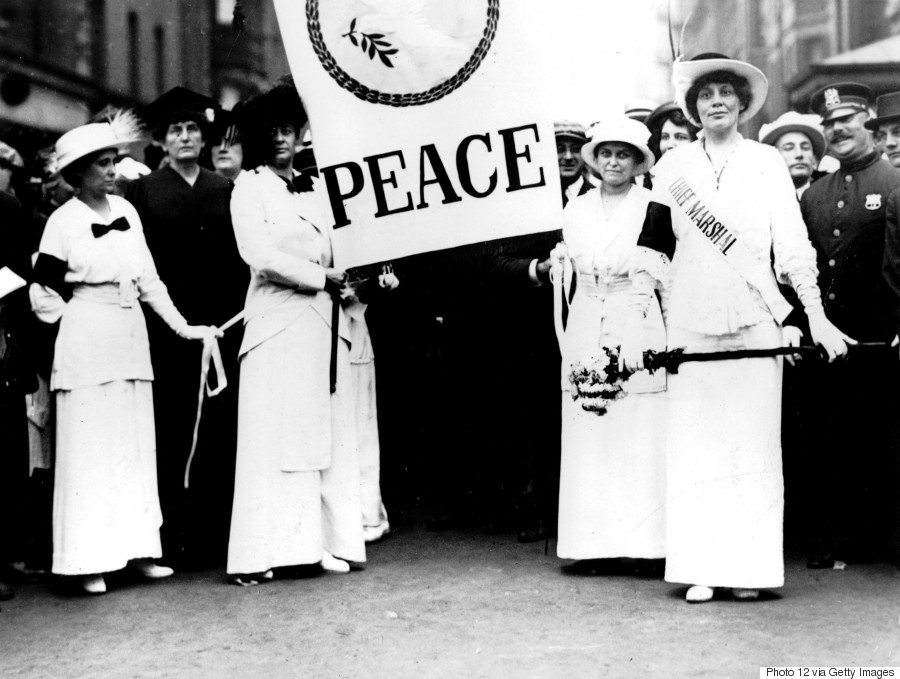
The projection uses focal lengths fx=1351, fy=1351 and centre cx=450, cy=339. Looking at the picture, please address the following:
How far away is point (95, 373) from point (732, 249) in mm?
2824

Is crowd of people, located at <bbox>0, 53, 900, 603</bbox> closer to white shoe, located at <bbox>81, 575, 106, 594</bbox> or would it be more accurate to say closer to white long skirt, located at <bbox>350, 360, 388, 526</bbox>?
white shoe, located at <bbox>81, 575, 106, 594</bbox>

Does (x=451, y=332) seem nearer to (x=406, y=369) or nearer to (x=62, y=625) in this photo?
(x=406, y=369)

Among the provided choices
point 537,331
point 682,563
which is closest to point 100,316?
point 537,331

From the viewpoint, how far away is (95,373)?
237 inches

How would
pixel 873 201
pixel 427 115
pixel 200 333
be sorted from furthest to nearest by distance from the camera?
pixel 200 333 < pixel 427 115 < pixel 873 201

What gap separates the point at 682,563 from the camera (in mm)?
5547

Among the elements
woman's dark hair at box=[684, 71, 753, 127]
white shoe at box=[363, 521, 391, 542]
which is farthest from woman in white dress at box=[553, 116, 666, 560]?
white shoe at box=[363, 521, 391, 542]

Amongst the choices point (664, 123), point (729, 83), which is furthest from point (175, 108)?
point (729, 83)

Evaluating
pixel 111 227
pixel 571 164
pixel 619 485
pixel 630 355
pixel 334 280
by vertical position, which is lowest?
pixel 619 485

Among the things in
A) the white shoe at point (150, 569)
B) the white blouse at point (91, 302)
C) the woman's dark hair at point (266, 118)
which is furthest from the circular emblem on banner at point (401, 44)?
the white shoe at point (150, 569)

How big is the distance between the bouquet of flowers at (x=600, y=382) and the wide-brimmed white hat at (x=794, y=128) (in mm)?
1278

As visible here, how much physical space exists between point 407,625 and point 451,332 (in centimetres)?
250

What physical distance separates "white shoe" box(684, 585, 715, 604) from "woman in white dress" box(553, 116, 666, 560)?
0.53 metres

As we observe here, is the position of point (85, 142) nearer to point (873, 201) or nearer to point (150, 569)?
point (150, 569)
